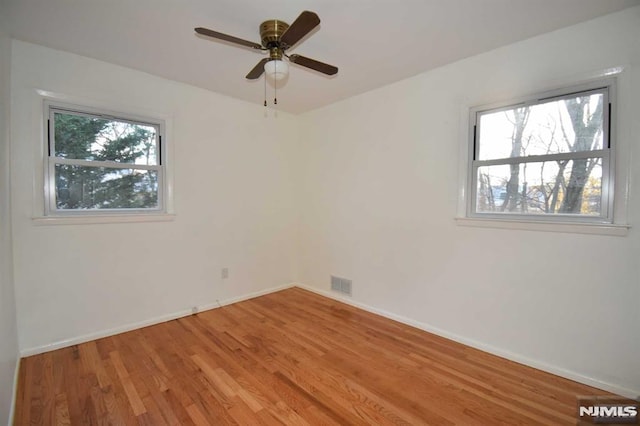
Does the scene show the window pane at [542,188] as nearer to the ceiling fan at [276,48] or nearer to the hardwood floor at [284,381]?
the hardwood floor at [284,381]

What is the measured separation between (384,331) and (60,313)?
3.01 metres

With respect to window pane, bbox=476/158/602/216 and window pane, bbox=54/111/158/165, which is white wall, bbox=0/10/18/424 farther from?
window pane, bbox=476/158/602/216

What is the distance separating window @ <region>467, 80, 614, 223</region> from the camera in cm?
207

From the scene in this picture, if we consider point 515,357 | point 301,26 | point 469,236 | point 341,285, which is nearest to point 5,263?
point 301,26

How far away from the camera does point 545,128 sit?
7.54ft

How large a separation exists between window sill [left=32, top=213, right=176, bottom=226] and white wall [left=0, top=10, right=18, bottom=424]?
0.26 m

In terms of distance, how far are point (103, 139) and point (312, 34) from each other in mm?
2238

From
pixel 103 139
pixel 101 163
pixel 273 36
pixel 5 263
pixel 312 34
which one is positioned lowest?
pixel 5 263

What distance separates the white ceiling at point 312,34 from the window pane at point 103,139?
0.58 meters

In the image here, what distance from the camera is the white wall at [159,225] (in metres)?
2.39

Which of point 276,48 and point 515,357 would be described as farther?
point 515,357

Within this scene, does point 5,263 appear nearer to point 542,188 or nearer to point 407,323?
point 407,323

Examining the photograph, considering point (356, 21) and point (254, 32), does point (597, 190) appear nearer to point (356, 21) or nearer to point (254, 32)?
point (356, 21)

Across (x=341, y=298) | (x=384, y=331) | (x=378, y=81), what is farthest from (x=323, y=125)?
(x=384, y=331)
